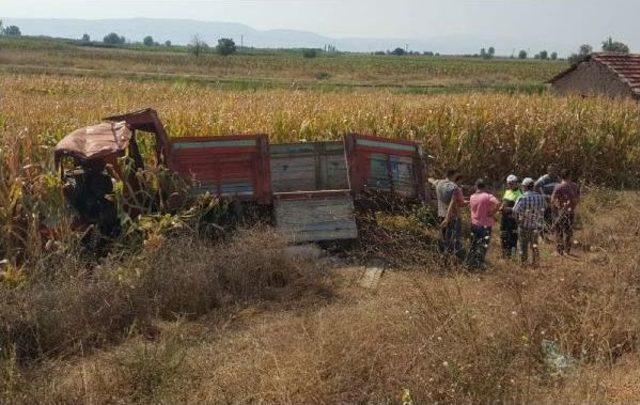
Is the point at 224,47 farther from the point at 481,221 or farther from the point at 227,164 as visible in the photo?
the point at 481,221

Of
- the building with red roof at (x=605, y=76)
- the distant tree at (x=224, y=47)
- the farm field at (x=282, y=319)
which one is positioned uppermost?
the distant tree at (x=224, y=47)

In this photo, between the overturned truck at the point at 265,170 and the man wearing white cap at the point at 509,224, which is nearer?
the overturned truck at the point at 265,170

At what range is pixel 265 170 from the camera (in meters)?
9.09

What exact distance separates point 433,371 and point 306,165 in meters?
5.73

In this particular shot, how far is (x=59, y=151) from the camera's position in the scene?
7395 millimetres

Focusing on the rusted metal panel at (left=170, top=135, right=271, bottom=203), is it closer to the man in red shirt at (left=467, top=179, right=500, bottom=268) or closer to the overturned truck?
the overturned truck

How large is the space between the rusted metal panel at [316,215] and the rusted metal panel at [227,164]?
40 cm

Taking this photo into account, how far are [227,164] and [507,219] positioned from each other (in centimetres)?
424

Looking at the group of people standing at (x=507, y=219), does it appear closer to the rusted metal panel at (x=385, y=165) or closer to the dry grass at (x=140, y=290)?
the rusted metal panel at (x=385, y=165)

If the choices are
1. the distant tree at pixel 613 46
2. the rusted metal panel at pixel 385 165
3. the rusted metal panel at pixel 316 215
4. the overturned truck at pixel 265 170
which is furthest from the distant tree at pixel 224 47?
the rusted metal panel at pixel 316 215

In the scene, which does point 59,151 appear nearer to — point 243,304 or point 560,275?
point 243,304

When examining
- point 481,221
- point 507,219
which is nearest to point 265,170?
point 481,221

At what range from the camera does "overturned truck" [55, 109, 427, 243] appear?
25.5 ft

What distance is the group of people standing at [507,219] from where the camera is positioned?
8.41 meters
